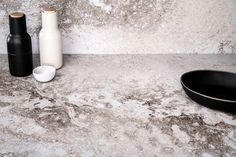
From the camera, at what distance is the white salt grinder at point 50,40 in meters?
1.14

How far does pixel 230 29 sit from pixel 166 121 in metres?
0.56

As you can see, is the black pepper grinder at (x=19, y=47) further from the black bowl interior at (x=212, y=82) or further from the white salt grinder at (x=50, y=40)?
the black bowl interior at (x=212, y=82)

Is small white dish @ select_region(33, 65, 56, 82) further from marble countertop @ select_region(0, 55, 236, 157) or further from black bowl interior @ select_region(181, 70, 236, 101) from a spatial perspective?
black bowl interior @ select_region(181, 70, 236, 101)

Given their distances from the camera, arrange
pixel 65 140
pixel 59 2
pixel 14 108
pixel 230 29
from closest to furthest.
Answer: pixel 65 140 < pixel 14 108 < pixel 59 2 < pixel 230 29

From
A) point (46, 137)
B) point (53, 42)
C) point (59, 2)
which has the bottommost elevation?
point (46, 137)

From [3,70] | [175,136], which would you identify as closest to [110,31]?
[3,70]

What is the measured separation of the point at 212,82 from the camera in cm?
116

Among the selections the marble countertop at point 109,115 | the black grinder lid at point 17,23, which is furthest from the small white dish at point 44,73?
the black grinder lid at point 17,23

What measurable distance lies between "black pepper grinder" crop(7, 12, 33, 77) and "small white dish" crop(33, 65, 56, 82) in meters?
0.03

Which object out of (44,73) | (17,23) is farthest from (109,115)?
(17,23)

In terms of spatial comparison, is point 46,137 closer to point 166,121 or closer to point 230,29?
point 166,121

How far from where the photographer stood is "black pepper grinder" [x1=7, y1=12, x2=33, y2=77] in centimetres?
108

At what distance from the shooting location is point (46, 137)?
90cm

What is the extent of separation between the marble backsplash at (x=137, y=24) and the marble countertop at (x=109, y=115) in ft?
0.27
